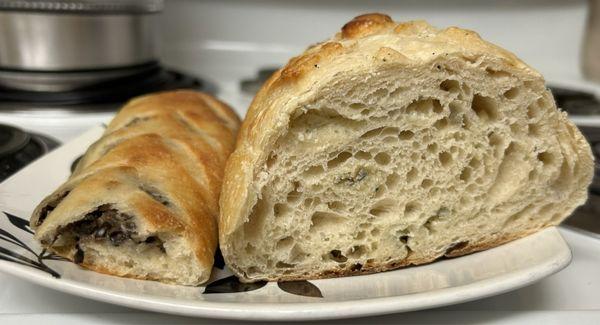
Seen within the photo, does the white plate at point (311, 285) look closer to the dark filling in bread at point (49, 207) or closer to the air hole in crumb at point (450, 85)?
the dark filling in bread at point (49, 207)

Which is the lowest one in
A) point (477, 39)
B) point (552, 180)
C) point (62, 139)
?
point (62, 139)

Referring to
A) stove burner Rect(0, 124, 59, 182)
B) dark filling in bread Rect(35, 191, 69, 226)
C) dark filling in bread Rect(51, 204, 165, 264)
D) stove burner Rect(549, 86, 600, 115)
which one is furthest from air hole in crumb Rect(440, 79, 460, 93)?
stove burner Rect(549, 86, 600, 115)

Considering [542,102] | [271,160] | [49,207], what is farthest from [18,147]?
[542,102]

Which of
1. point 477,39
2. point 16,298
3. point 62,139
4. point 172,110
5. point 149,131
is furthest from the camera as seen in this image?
point 62,139

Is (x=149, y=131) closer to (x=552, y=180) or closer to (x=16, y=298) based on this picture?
(x=16, y=298)

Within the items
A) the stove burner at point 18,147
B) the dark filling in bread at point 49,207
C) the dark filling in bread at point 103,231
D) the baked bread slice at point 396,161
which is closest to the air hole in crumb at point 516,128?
the baked bread slice at point 396,161

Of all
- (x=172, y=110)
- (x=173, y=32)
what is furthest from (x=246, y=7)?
(x=172, y=110)
